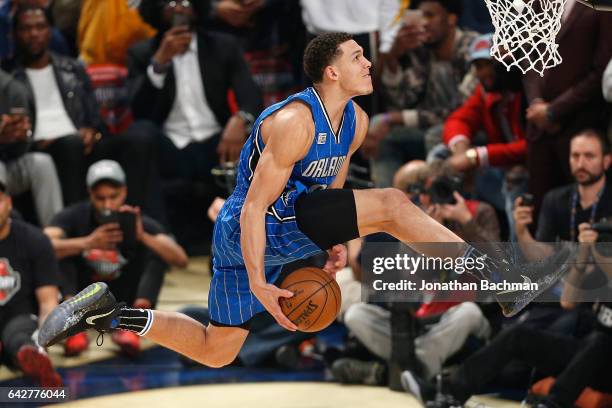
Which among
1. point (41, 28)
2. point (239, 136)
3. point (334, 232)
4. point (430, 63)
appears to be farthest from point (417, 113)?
point (334, 232)

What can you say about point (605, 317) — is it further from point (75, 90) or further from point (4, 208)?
point (75, 90)

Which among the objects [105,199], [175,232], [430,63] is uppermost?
[430,63]

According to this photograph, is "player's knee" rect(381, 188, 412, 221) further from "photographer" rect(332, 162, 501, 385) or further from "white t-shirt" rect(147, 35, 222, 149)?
"white t-shirt" rect(147, 35, 222, 149)

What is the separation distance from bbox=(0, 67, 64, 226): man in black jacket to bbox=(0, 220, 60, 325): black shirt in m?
1.09

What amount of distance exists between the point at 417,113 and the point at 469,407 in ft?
8.65

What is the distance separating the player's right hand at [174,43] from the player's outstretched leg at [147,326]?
3830 mm

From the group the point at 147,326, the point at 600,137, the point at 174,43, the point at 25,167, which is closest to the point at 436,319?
the point at 600,137

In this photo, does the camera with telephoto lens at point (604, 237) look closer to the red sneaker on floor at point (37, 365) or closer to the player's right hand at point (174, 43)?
the red sneaker on floor at point (37, 365)

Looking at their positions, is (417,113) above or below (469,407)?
above

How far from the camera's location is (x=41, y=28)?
938 centimetres

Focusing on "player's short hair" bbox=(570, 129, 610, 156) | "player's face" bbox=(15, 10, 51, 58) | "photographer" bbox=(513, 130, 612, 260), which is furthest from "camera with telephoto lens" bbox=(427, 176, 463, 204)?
"player's face" bbox=(15, 10, 51, 58)

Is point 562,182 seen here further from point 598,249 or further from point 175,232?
point 175,232

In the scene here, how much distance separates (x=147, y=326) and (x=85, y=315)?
32cm

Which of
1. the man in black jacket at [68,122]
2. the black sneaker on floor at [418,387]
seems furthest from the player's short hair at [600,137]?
the man in black jacket at [68,122]
